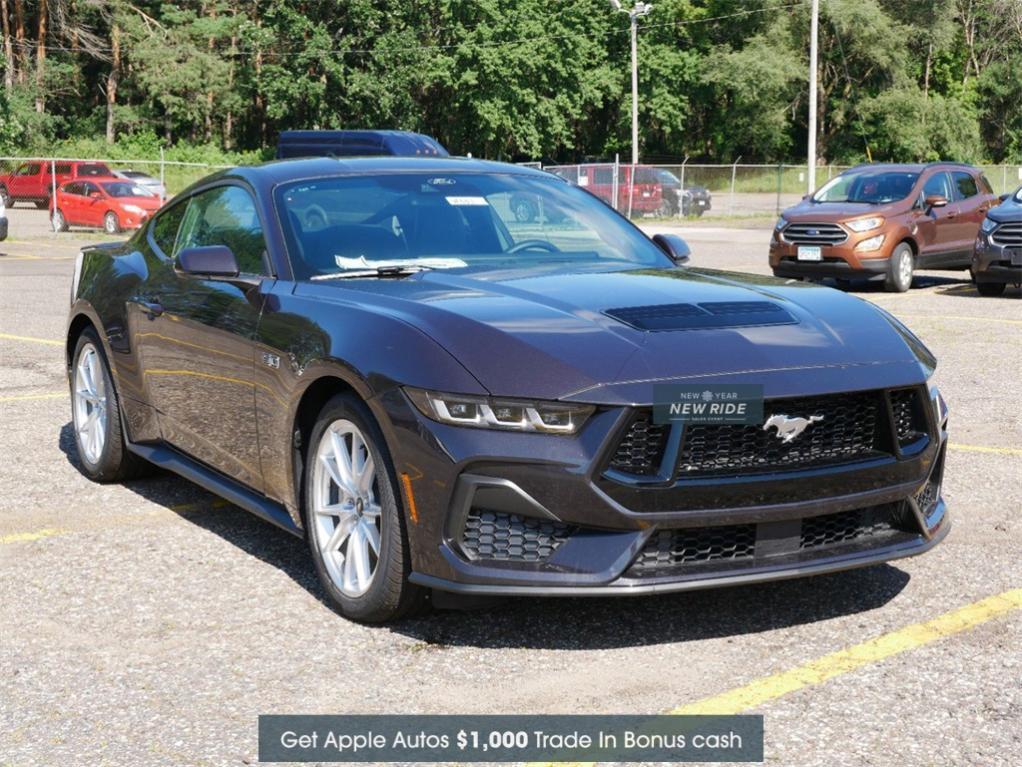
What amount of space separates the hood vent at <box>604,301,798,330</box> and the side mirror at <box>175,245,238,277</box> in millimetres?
1591

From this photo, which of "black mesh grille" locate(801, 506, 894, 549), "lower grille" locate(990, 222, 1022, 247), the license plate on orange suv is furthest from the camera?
the license plate on orange suv

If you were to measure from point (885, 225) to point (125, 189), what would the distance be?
22677mm

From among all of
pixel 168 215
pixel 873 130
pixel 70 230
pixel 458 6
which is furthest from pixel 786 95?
pixel 168 215

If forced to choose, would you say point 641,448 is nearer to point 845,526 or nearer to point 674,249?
point 845,526

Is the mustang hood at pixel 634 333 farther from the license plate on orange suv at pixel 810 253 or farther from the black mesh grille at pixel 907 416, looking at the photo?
the license plate on orange suv at pixel 810 253

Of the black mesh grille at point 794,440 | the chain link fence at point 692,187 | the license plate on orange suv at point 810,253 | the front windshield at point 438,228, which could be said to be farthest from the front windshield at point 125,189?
the black mesh grille at point 794,440

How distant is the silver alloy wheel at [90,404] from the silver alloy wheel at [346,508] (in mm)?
2360

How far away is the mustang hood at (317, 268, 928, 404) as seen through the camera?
4215 mm

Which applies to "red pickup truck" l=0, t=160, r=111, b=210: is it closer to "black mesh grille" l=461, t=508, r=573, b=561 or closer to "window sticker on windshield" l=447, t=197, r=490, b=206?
"window sticker on windshield" l=447, t=197, r=490, b=206

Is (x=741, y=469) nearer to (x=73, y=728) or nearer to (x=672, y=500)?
(x=672, y=500)

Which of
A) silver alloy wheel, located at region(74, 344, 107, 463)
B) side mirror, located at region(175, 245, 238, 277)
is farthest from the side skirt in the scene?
side mirror, located at region(175, 245, 238, 277)

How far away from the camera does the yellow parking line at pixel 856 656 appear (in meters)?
3.96

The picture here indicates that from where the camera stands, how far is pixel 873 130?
230ft

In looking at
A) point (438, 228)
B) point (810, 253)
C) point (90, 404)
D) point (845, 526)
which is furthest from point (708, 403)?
point (810, 253)
